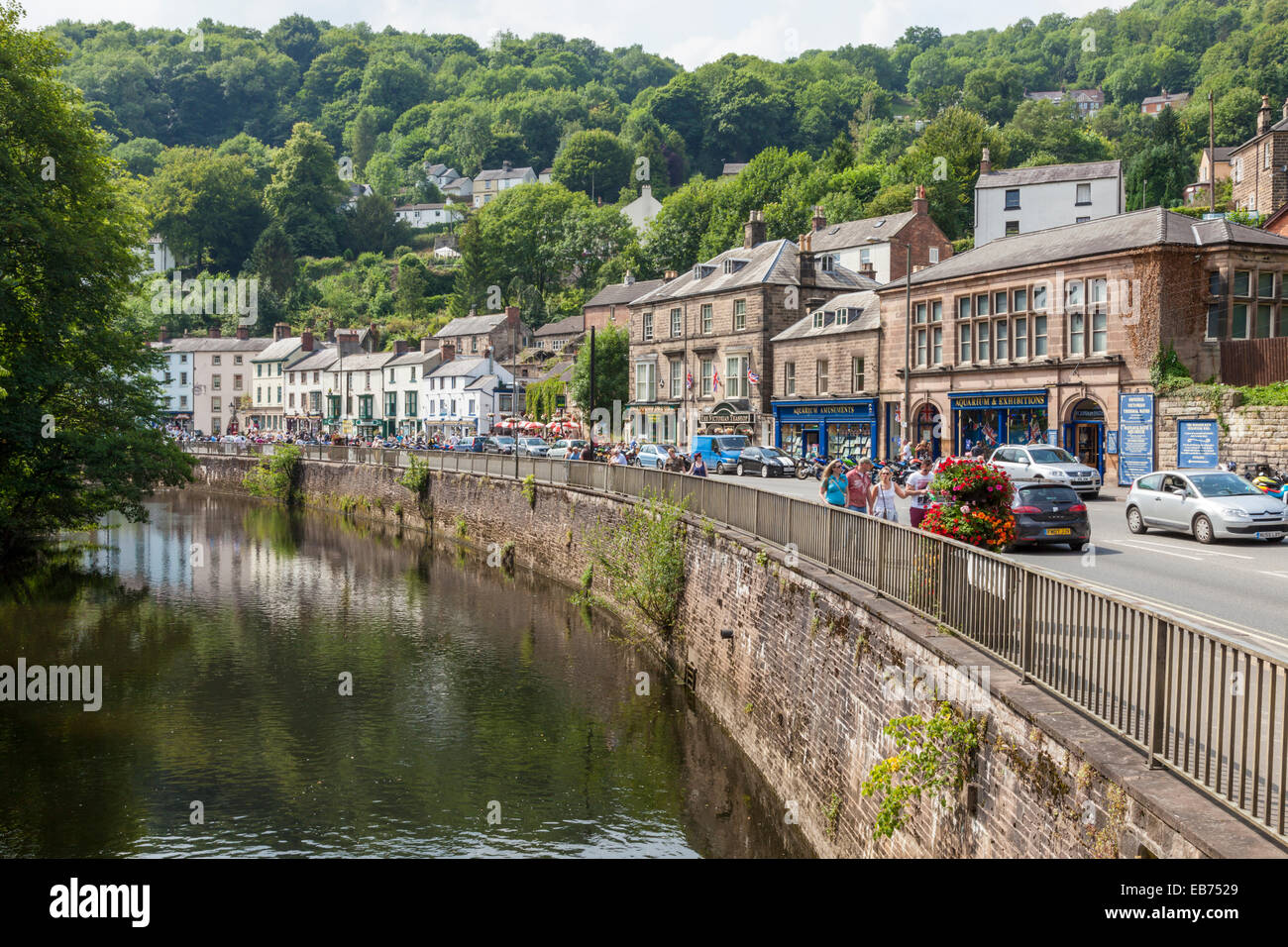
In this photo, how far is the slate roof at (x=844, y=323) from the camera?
158 ft

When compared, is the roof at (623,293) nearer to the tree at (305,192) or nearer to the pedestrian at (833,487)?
the pedestrian at (833,487)

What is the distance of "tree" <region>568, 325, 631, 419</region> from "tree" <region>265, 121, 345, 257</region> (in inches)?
2969

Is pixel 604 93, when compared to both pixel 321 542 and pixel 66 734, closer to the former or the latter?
pixel 321 542

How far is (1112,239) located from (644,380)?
108ft

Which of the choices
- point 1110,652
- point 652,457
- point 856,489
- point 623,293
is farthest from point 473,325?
point 1110,652

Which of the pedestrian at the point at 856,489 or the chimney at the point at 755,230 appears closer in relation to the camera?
the pedestrian at the point at 856,489

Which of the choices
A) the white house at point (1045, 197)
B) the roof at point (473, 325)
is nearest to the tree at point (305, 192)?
the roof at point (473, 325)

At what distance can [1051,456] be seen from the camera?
30172mm

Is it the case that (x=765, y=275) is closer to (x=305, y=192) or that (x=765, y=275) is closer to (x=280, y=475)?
(x=280, y=475)

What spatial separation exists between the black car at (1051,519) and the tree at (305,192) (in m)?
128

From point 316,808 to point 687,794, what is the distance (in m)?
5.09

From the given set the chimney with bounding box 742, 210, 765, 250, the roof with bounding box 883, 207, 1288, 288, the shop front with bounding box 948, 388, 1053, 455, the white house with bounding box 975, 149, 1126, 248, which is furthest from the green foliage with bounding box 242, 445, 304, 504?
the white house with bounding box 975, 149, 1126, 248
